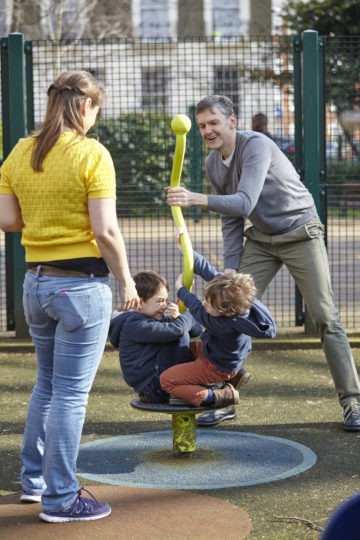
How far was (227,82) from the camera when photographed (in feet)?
26.9

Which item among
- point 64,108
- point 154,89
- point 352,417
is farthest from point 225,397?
point 154,89

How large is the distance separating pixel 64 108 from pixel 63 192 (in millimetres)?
352

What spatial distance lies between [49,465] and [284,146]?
448 centimetres

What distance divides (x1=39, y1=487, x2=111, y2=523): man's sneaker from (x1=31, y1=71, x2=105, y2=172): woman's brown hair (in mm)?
1384

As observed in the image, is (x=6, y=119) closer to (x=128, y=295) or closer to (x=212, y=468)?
(x=212, y=468)

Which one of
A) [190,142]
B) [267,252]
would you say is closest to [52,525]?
[267,252]

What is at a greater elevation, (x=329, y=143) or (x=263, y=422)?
(x=329, y=143)

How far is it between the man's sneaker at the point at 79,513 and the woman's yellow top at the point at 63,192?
1022 millimetres

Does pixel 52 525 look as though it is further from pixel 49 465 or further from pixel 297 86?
pixel 297 86

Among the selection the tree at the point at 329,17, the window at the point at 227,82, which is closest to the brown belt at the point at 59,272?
the window at the point at 227,82

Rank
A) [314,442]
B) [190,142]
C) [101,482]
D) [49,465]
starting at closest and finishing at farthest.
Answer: [49,465] < [101,482] < [314,442] < [190,142]

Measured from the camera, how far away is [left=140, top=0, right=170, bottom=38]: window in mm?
35562

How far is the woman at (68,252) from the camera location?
3.51 m

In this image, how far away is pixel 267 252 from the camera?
530 cm
